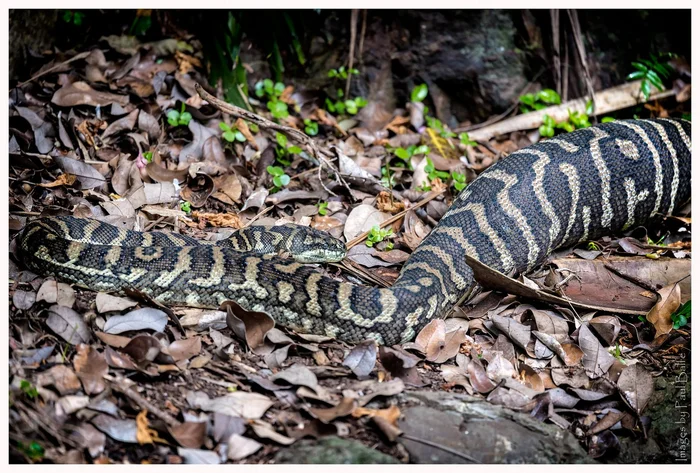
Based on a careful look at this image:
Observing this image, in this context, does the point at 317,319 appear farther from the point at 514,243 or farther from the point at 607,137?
the point at 607,137

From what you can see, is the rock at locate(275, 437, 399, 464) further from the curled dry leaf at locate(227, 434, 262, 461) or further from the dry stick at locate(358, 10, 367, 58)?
the dry stick at locate(358, 10, 367, 58)

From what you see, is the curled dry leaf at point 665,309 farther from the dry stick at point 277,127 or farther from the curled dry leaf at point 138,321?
the curled dry leaf at point 138,321

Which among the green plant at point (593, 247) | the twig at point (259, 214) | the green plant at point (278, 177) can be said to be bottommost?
the green plant at point (593, 247)

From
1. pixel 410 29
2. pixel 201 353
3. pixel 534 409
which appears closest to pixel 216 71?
pixel 410 29

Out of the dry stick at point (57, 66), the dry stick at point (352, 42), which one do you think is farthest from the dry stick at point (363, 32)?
the dry stick at point (57, 66)

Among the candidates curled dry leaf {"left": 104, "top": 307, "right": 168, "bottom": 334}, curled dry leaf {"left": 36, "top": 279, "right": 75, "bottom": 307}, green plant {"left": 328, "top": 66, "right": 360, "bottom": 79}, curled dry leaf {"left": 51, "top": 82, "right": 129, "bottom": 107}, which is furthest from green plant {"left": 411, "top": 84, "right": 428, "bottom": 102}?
curled dry leaf {"left": 36, "top": 279, "right": 75, "bottom": 307}

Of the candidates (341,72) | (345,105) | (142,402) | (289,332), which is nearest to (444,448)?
(289,332)
